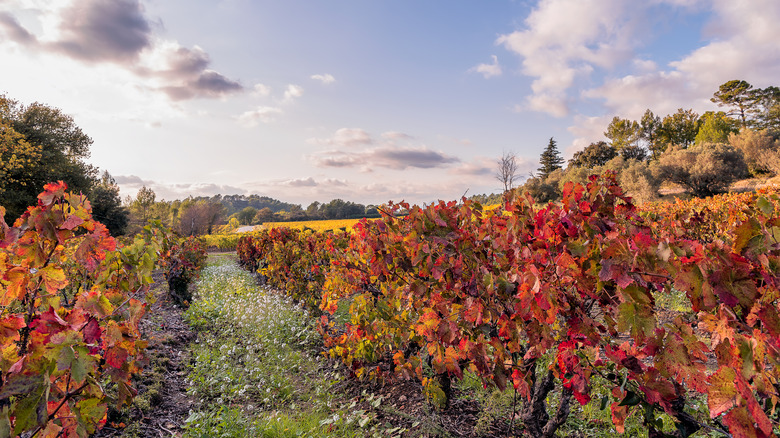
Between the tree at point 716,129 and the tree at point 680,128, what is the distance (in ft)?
5.56

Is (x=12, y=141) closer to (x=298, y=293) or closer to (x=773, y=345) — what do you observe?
(x=298, y=293)

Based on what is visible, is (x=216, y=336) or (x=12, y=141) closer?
(x=216, y=336)

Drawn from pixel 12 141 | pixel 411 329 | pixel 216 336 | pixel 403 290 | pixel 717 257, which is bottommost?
pixel 216 336

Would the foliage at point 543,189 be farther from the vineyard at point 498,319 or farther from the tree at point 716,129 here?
the vineyard at point 498,319

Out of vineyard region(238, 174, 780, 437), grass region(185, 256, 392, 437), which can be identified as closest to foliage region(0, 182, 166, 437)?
grass region(185, 256, 392, 437)

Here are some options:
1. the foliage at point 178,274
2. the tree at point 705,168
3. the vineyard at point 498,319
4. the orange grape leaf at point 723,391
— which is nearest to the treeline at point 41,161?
the foliage at point 178,274

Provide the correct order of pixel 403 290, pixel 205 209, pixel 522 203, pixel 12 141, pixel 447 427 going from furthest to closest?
pixel 205 209
pixel 12 141
pixel 403 290
pixel 447 427
pixel 522 203

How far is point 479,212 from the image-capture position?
3078mm

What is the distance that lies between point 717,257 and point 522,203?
4.02 feet

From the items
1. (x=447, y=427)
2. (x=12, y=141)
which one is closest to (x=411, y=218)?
(x=447, y=427)

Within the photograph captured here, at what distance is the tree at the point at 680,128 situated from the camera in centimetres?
4869

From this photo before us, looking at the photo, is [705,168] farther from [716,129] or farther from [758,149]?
[716,129]

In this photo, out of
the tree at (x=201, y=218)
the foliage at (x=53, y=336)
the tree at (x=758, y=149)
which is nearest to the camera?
the foliage at (x=53, y=336)

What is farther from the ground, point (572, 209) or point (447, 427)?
point (572, 209)
